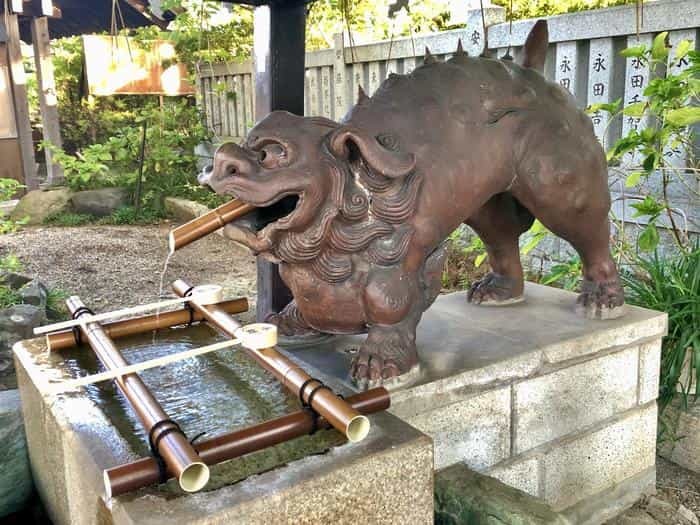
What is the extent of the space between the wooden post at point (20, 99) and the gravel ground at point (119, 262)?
1847mm

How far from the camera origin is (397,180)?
5.83ft

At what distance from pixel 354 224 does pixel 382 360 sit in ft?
1.31

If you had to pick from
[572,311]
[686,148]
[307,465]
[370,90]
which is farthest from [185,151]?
[307,465]

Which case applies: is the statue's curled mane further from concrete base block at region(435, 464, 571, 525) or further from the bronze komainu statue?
concrete base block at region(435, 464, 571, 525)

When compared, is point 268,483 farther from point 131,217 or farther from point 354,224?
point 131,217

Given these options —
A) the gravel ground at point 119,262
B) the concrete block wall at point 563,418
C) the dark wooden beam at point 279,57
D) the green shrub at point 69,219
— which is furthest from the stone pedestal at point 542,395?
the green shrub at point 69,219

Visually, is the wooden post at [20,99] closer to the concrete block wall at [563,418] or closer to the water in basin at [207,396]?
the water in basin at [207,396]

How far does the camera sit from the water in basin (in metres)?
1.48

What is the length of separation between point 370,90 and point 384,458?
562 cm

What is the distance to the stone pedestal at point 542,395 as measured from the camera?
6.61ft

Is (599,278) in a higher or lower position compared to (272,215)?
lower

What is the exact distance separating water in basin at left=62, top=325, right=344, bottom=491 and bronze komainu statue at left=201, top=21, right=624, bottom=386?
0.92 feet

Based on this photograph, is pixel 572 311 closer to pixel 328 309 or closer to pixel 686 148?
pixel 328 309

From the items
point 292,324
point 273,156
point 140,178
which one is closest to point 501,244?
point 292,324
